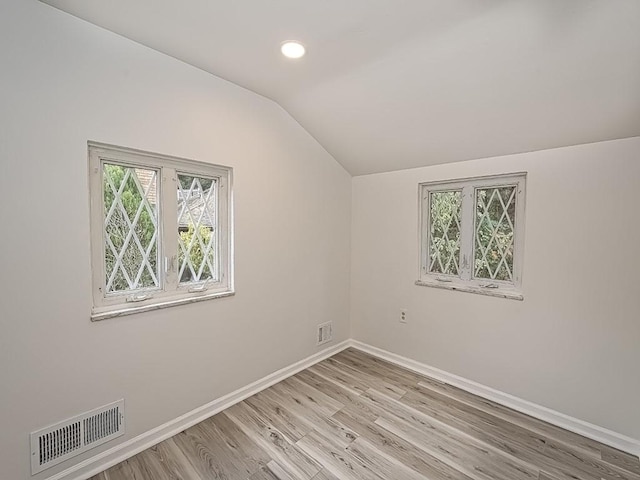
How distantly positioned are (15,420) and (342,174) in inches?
117

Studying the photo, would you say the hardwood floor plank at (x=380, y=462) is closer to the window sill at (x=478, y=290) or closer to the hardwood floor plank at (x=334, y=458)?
the hardwood floor plank at (x=334, y=458)

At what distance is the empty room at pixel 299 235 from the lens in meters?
1.54

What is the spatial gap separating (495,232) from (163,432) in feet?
9.35

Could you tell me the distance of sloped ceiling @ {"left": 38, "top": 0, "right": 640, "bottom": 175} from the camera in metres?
1.48

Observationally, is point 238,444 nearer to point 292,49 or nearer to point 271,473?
point 271,473

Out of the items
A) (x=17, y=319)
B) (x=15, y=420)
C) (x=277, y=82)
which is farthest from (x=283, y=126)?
(x=15, y=420)

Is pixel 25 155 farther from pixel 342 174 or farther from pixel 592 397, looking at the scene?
pixel 592 397


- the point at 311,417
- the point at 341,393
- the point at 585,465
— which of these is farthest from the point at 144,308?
the point at 585,465

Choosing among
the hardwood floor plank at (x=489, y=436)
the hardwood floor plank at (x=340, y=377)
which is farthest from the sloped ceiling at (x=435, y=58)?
the hardwood floor plank at (x=340, y=377)

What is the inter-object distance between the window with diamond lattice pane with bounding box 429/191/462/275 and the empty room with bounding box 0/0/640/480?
0.02m

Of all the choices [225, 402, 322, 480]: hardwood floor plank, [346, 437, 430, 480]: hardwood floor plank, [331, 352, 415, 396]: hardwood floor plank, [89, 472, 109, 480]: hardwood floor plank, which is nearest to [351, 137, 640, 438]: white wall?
[331, 352, 415, 396]: hardwood floor plank

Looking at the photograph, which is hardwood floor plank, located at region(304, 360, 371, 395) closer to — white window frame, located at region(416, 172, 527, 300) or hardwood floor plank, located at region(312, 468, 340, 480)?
hardwood floor plank, located at region(312, 468, 340, 480)

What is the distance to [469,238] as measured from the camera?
8.74 feet

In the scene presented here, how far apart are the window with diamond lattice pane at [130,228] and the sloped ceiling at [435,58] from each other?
0.82m
